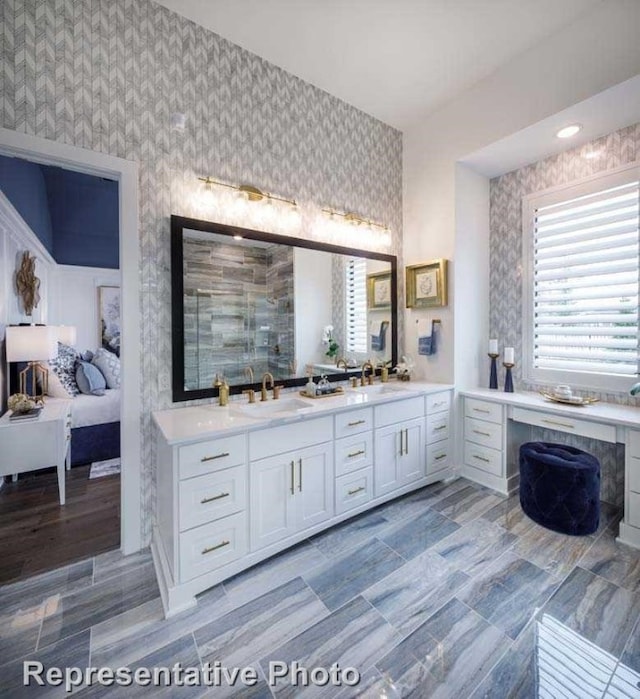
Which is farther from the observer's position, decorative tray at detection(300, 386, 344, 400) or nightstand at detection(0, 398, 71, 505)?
decorative tray at detection(300, 386, 344, 400)

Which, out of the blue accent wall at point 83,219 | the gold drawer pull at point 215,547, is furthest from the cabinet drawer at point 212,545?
the blue accent wall at point 83,219

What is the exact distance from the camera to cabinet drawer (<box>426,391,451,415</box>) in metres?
2.75

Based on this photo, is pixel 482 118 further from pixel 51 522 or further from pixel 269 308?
pixel 51 522

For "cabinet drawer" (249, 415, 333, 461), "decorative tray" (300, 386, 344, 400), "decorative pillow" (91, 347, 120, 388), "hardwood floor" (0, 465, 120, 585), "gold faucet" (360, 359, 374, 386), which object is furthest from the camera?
"decorative pillow" (91, 347, 120, 388)

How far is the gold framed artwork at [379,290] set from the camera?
3064mm

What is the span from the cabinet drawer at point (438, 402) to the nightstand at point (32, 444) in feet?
9.37

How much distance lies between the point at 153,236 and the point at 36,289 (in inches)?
99.1

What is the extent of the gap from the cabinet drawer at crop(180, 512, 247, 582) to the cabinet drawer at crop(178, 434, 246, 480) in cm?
29

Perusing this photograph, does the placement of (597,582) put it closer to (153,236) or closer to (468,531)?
(468,531)

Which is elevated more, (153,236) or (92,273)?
(92,273)

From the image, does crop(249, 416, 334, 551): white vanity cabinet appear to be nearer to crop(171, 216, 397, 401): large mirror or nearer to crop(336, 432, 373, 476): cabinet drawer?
crop(336, 432, 373, 476): cabinet drawer

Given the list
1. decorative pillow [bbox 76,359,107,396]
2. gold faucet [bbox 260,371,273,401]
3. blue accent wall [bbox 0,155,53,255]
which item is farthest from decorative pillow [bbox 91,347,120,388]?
gold faucet [bbox 260,371,273,401]

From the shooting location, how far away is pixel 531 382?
9.57 ft

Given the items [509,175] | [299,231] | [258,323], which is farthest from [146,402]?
[509,175]
